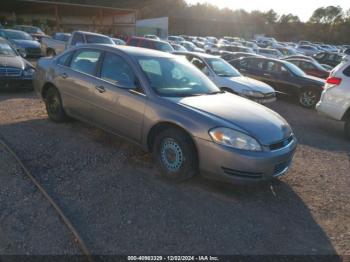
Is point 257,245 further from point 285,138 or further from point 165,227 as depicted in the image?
point 285,138

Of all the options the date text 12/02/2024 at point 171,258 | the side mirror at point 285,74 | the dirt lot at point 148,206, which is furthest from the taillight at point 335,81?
the date text 12/02/2024 at point 171,258

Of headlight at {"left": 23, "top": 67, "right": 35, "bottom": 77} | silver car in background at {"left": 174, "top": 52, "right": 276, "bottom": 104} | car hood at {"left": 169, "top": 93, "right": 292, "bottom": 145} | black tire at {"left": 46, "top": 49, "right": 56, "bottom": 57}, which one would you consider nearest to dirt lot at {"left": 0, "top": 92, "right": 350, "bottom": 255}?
car hood at {"left": 169, "top": 93, "right": 292, "bottom": 145}

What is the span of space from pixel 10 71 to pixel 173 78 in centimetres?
591

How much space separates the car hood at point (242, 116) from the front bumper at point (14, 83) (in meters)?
6.26

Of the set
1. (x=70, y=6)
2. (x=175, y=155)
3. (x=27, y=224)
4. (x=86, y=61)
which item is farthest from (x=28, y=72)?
(x=70, y=6)

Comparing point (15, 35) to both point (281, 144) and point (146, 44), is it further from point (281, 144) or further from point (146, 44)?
point (281, 144)

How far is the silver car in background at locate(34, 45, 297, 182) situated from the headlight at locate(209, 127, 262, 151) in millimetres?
11

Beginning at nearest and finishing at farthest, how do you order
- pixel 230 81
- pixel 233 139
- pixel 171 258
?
pixel 171 258 → pixel 233 139 → pixel 230 81

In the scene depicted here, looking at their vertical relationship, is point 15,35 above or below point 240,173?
below

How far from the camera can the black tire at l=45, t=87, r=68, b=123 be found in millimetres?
6195

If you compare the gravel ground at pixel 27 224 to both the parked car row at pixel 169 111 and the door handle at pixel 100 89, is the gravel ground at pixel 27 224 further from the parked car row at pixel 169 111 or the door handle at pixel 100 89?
the door handle at pixel 100 89

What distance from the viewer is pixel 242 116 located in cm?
433

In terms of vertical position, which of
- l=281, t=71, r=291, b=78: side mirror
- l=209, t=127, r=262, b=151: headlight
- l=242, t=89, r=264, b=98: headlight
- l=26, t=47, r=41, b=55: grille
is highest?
l=209, t=127, r=262, b=151: headlight

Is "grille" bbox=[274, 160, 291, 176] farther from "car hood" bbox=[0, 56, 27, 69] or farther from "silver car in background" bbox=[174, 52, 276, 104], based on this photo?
"car hood" bbox=[0, 56, 27, 69]
